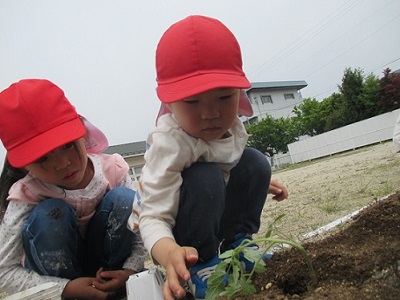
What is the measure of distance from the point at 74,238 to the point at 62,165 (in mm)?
350

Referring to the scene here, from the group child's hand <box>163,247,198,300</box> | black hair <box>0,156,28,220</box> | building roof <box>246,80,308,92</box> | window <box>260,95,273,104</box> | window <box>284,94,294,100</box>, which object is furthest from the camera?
window <box>284,94,294,100</box>

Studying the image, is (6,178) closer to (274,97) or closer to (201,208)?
(201,208)

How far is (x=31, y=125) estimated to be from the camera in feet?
4.60

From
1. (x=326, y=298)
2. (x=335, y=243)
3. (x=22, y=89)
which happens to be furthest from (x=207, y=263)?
(x=22, y=89)

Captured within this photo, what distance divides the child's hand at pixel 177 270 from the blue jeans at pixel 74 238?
0.68m

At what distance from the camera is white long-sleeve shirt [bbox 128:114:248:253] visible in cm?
116

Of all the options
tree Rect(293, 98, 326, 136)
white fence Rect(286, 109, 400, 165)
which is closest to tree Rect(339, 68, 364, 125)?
→ white fence Rect(286, 109, 400, 165)

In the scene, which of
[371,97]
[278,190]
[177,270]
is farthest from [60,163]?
[371,97]

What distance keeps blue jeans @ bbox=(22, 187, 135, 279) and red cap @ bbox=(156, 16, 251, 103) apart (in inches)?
25.4

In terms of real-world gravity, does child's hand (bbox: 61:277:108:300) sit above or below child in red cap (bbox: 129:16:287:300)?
below

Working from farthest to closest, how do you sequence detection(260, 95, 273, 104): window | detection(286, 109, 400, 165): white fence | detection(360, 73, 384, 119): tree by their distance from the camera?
detection(260, 95, 273, 104): window, detection(360, 73, 384, 119): tree, detection(286, 109, 400, 165): white fence

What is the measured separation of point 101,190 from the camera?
5.55 feet

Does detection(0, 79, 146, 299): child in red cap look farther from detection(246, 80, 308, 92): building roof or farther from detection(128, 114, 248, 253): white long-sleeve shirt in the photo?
detection(246, 80, 308, 92): building roof

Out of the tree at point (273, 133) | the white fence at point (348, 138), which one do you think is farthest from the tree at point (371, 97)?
the tree at point (273, 133)
